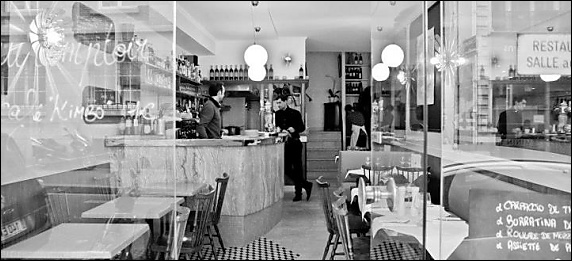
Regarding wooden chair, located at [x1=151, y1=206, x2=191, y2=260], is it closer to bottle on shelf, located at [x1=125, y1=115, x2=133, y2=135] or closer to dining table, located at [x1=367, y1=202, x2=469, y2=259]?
dining table, located at [x1=367, y1=202, x2=469, y2=259]

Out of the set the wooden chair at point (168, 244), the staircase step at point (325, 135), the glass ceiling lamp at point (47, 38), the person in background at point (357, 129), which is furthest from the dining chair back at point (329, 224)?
the staircase step at point (325, 135)

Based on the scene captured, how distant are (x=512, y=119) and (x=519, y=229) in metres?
1.17

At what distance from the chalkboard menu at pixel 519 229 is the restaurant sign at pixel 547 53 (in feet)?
1.38

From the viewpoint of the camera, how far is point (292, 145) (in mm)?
7566

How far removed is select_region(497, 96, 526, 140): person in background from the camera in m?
2.59

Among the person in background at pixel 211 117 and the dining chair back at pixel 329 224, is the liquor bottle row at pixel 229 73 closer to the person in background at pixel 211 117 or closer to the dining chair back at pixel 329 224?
the person in background at pixel 211 117

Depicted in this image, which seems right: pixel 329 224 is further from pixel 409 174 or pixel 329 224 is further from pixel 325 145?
pixel 325 145

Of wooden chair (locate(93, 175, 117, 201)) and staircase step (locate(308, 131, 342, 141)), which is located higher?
staircase step (locate(308, 131, 342, 141))

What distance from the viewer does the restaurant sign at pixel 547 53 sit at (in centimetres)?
155

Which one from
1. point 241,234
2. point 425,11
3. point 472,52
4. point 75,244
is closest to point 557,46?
point 425,11

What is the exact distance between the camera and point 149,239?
1849 millimetres

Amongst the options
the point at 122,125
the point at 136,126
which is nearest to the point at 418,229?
the point at 136,126

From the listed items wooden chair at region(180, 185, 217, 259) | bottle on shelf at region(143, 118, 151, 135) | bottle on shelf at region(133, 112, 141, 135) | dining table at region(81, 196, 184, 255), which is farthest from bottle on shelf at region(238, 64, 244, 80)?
bottle on shelf at region(143, 118, 151, 135)

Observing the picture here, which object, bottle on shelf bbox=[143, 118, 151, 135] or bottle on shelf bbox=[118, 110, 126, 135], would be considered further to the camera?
bottle on shelf bbox=[118, 110, 126, 135]
